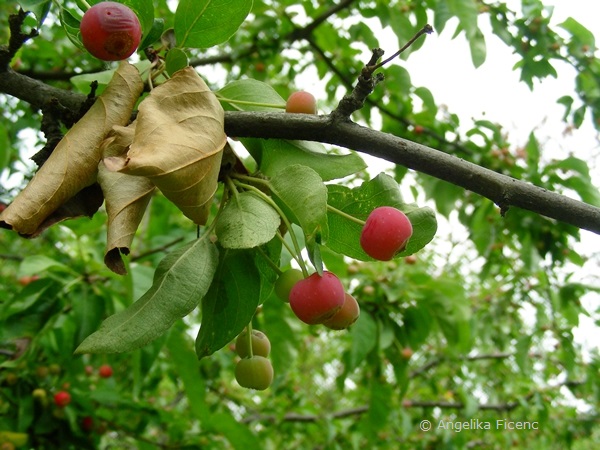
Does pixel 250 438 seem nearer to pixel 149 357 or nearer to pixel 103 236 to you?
pixel 149 357

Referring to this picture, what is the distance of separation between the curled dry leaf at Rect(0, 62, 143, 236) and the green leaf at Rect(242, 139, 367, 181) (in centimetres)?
18

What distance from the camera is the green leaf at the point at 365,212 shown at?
0.70 meters

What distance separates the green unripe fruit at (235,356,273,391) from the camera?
0.77m

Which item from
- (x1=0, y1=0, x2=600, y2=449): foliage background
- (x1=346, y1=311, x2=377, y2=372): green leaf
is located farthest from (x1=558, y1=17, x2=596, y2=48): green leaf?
(x1=346, y1=311, x2=377, y2=372): green leaf

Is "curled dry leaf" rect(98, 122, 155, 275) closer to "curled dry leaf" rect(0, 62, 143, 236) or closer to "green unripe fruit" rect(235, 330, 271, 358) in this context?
"curled dry leaf" rect(0, 62, 143, 236)

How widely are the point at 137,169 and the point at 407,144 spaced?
1.06 ft

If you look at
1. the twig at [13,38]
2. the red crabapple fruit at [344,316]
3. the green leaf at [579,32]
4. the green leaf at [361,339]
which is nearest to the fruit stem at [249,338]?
the red crabapple fruit at [344,316]

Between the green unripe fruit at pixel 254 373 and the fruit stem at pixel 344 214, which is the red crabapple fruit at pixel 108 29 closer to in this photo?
the fruit stem at pixel 344 214

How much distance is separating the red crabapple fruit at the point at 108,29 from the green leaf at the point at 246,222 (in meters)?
0.21

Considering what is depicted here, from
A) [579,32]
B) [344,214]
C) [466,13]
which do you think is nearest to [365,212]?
[344,214]

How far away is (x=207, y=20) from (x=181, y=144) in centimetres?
34

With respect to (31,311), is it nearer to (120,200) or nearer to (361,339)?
(361,339)

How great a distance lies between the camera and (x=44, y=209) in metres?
0.61

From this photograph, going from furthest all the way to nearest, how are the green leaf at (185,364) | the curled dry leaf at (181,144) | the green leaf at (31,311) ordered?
1. the green leaf at (185,364)
2. the green leaf at (31,311)
3. the curled dry leaf at (181,144)
